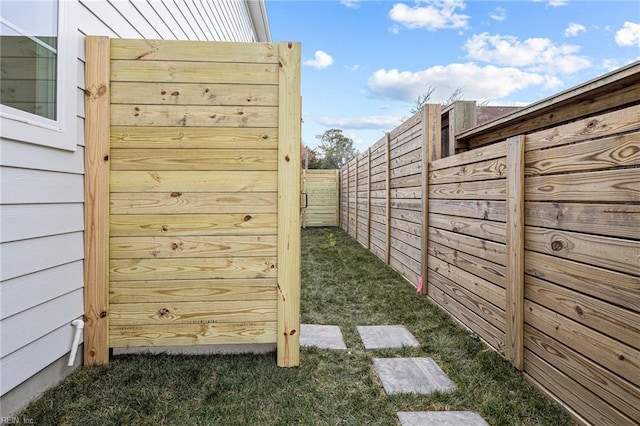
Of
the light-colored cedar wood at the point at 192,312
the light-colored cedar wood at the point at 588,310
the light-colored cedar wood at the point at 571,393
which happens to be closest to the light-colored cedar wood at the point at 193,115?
the light-colored cedar wood at the point at 192,312

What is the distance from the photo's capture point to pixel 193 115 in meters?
2.11

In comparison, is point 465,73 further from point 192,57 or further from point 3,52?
point 3,52

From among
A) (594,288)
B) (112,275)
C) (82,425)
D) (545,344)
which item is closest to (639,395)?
(594,288)

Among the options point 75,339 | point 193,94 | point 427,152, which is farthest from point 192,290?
point 427,152

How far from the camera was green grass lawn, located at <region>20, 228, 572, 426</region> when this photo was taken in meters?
1.61

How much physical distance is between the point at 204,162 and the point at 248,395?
1.36m

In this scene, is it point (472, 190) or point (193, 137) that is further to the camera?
point (472, 190)

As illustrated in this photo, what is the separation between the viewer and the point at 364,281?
4.37m

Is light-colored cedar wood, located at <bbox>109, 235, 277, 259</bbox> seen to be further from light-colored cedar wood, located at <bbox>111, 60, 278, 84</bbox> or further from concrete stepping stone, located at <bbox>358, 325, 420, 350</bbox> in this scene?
concrete stepping stone, located at <bbox>358, 325, 420, 350</bbox>

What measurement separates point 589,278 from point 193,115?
2.25m

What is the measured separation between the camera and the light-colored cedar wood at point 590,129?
1.34 metres

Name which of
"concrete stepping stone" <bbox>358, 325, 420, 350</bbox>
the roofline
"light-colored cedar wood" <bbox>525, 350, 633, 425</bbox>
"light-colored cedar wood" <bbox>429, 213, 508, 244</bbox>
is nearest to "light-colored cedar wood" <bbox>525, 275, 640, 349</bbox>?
"light-colored cedar wood" <bbox>525, 350, 633, 425</bbox>

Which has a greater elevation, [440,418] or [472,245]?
[472,245]

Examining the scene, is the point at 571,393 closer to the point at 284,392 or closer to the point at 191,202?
the point at 284,392
